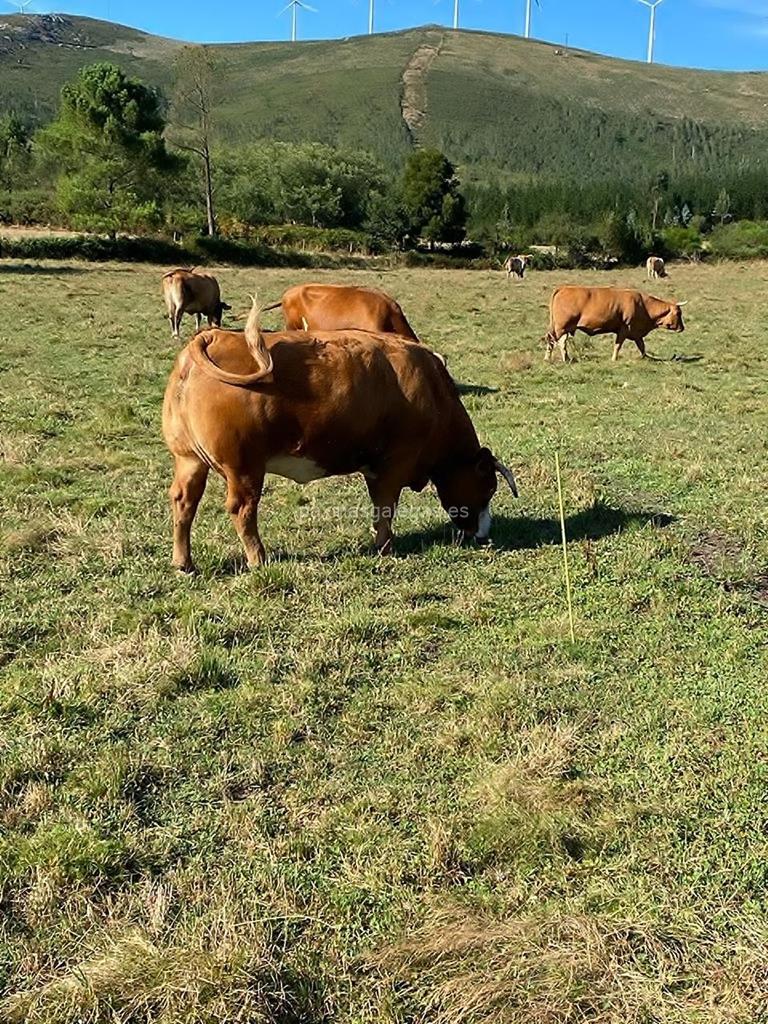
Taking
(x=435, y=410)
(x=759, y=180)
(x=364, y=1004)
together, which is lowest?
(x=364, y=1004)

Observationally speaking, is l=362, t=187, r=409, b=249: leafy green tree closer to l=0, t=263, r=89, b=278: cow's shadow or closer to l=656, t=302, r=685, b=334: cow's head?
l=0, t=263, r=89, b=278: cow's shadow

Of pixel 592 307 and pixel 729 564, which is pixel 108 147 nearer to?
pixel 592 307

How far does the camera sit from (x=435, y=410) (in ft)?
23.1

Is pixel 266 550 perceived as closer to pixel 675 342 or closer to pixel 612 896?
pixel 612 896

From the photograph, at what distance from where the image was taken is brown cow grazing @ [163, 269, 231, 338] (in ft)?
67.3

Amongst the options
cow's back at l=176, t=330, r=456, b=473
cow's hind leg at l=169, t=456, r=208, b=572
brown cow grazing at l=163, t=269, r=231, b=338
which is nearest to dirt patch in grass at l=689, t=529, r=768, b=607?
cow's back at l=176, t=330, r=456, b=473

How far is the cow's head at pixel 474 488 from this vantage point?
7.42m

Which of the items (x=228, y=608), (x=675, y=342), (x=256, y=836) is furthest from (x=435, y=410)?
(x=675, y=342)

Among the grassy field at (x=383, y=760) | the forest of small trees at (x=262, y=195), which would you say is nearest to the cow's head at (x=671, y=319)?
the grassy field at (x=383, y=760)

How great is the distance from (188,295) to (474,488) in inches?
597

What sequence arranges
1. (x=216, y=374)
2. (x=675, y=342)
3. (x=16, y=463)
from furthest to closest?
(x=675, y=342) → (x=16, y=463) → (x=216, y=374)

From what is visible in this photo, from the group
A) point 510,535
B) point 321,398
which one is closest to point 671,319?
point 510,535

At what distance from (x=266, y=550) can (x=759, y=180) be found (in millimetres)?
133869

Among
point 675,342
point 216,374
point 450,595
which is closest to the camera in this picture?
point 216,374
